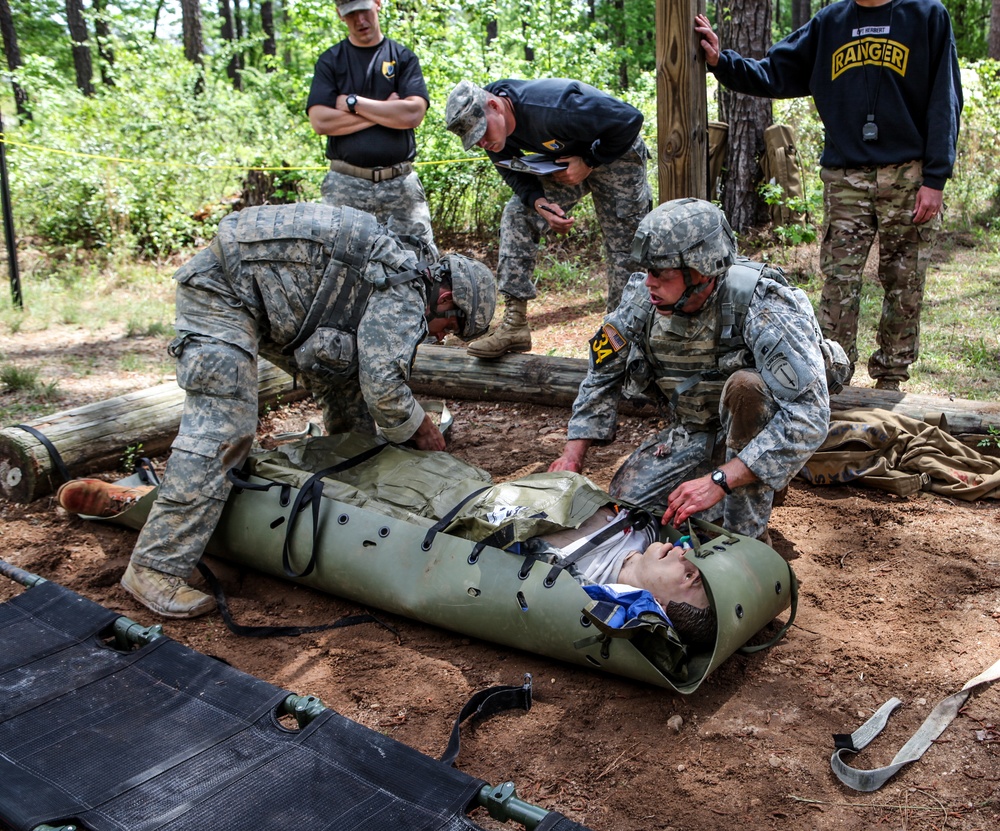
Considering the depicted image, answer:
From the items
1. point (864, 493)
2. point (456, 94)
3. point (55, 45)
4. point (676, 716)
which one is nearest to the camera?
point (676, 716)

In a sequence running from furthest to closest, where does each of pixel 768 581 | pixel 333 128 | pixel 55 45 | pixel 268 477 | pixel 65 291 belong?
pixel 55 45
pixel 65 291
pixel 333 128
pixel 268 477
pixel 768 581

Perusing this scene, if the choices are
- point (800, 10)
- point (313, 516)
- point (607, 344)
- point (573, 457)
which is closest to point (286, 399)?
point (313, 516)

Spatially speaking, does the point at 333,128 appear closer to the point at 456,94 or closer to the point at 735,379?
the point at 456,94

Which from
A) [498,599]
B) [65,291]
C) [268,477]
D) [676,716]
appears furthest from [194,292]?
[65,291]

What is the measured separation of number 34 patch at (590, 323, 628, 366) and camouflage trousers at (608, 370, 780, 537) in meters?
0.49

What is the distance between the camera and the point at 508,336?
18.5 feet

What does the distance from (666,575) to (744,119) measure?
6.16 meters

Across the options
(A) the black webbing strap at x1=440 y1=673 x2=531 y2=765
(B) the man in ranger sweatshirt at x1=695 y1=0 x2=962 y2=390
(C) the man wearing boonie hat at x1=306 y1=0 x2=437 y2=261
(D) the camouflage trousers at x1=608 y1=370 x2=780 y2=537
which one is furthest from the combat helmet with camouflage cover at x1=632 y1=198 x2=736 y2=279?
(C) the man wearing boonie hat at x1=306 y1=0 x2=437 y2=261

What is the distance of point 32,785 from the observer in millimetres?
2359

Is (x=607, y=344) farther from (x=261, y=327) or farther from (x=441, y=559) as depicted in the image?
(x=261, y=327)

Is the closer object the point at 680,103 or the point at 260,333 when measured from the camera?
the point at 260,333

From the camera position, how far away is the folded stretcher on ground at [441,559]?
2.84 metres

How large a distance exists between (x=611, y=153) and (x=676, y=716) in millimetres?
3268

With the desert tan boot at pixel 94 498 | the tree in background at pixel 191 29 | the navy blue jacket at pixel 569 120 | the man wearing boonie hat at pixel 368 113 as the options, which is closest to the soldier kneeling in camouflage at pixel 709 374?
the navy blue jacket at pixel 569 120
